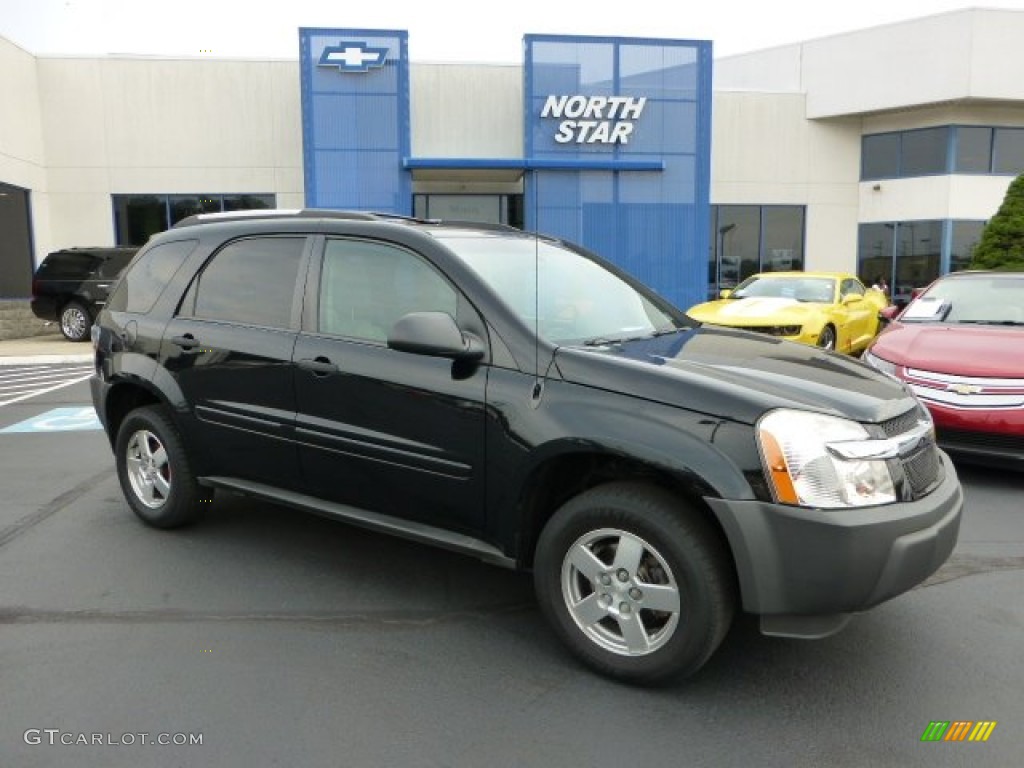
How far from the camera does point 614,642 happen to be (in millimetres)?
3123

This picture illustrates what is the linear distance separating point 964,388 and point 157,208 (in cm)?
2117

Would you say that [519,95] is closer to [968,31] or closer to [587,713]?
[968,31]

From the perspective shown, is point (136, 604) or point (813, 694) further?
point (136, 604)

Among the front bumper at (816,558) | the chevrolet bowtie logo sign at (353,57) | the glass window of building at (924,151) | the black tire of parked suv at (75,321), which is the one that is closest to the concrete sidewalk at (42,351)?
the black tire of parked suv at (75,321)

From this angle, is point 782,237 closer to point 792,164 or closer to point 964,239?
point 792,164

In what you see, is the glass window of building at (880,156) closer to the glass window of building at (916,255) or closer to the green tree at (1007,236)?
the glass window of building at (916,255)

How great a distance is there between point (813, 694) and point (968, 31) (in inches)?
1008

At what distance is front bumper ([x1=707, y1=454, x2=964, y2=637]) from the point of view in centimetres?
272

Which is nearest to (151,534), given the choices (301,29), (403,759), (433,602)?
(433,602)

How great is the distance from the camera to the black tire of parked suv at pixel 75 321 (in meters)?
17.0

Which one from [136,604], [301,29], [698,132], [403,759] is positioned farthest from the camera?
[698,132]

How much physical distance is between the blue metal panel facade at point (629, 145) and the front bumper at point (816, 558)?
1832 cm

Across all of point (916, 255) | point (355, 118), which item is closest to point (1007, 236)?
point (916, 255)

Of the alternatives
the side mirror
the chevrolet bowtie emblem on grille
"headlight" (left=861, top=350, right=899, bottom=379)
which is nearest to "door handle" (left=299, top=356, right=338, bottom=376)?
the side mirror
